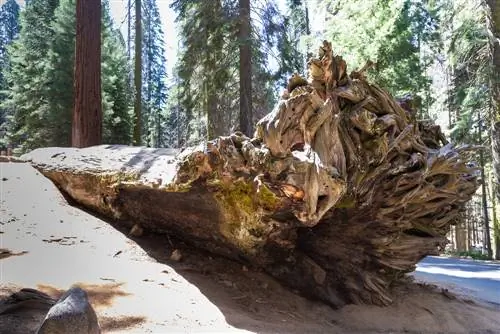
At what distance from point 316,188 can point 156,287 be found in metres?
1.91

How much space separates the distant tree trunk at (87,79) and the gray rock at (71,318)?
547 centimetres

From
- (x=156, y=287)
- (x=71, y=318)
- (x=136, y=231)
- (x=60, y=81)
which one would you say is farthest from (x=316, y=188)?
(x=60, y=81)

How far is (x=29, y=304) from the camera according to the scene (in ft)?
9.59

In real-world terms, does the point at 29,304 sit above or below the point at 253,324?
above

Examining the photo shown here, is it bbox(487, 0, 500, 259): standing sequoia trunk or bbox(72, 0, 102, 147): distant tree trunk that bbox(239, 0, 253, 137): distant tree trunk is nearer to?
bbox(72, 0, 102, 147): distant tree trunk

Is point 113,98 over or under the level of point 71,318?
over

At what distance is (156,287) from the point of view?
397 cm

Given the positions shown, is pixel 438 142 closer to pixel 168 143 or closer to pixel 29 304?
pixel 29 304

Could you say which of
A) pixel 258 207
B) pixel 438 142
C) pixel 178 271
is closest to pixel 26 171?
pixel 178 271

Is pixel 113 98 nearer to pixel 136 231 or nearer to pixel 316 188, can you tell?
pixel 136 231

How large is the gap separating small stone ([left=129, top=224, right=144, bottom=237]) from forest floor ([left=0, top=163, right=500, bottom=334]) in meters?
0.09

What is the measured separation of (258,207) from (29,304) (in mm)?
2087

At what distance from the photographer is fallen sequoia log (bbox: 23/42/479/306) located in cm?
374

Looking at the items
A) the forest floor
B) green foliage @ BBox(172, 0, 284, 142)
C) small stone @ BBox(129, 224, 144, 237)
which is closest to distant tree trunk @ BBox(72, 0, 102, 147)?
the forest floor
